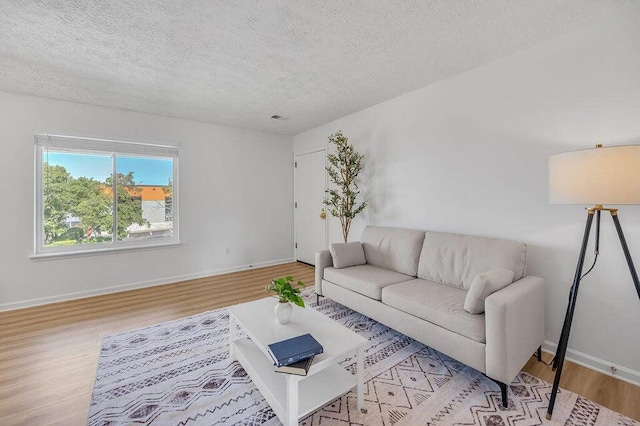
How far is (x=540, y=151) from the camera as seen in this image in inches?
90.3

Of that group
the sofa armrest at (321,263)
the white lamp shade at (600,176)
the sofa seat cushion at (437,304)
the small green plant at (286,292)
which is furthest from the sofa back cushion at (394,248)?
the small green plant at (286,292)

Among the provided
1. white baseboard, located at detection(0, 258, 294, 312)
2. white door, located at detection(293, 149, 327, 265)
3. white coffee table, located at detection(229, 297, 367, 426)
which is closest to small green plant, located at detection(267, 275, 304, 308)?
white coffee table, located at detection(229, 297, 367, 426)

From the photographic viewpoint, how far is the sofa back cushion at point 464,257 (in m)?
2.20

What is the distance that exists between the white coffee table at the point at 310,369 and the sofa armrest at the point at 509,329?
79 cm

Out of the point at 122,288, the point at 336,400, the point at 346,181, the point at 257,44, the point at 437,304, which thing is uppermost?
the point at 257,44

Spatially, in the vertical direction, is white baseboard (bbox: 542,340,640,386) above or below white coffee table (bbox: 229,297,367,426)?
below

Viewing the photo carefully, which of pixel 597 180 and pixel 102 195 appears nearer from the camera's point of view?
pixel 597 180

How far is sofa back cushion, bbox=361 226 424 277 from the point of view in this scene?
9.36 feet

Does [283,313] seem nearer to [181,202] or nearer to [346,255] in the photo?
[346,255]

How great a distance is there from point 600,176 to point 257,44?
Answer: 2.49 m

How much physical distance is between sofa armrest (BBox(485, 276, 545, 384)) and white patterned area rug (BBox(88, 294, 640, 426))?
0.21 m

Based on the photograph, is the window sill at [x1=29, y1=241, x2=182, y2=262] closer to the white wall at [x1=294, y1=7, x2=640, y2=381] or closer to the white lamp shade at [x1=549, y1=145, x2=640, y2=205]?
the white wall at [x1=294, y1=7, x2=640, y2=381]

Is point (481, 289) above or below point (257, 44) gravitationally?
below

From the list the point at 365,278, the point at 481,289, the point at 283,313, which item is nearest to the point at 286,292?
the point at 283,313
